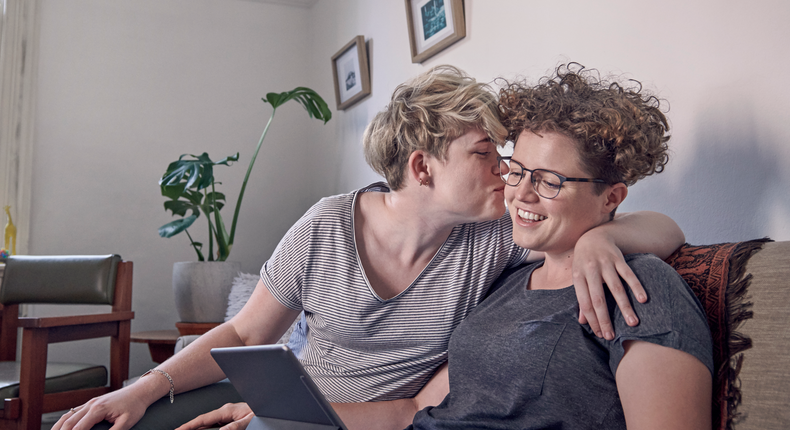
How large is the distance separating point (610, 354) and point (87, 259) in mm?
2500

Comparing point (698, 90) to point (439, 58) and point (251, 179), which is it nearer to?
point (439, 58)

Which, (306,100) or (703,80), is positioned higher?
(306,100)

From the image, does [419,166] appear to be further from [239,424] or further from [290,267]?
[239,424]

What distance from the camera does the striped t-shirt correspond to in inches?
52.1

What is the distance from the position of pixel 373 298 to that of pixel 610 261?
1.86 ft

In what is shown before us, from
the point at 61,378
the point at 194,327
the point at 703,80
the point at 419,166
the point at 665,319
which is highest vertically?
the point at 703,80

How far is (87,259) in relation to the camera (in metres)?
2.69

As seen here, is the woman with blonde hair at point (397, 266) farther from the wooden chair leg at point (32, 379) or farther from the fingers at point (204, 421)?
the wooden chair leg at point (32, 379)

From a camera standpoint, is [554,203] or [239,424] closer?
[554,203]

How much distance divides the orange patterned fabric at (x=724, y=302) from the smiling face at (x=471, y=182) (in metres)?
0.41

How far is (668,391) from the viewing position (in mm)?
794

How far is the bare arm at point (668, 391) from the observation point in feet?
2.57

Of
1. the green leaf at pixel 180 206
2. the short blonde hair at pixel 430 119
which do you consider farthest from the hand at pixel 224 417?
the green leaf at pixel 180 206

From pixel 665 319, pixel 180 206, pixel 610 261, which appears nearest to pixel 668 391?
pixel 665 319
